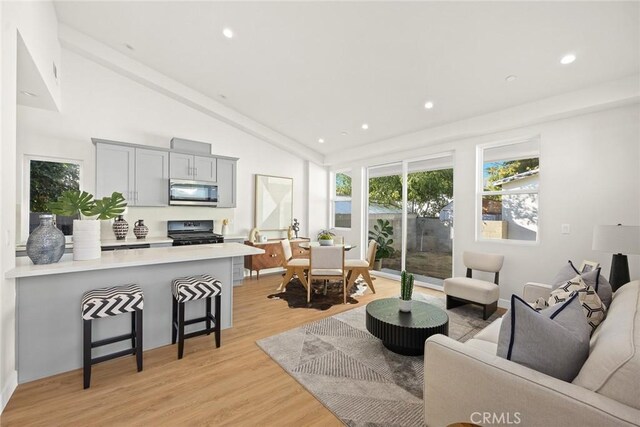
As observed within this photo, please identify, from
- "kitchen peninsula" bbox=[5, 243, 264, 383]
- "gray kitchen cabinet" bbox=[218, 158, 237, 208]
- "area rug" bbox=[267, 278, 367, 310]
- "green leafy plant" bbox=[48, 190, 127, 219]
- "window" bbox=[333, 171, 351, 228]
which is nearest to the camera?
"kitchen peninsula" bbox=[5, 243, 264, 383]

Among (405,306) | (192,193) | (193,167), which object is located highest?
(193,167)

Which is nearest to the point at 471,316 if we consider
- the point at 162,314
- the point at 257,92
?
the point at 162,314

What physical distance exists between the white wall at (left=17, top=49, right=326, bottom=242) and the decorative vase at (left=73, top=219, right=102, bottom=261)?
226cm

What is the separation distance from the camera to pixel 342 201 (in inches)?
269

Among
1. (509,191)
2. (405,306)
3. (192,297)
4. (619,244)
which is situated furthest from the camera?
(509,191)

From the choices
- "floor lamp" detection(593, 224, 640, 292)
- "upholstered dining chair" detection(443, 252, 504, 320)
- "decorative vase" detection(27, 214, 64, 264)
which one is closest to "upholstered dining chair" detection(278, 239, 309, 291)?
"upholstered dining chair" detection(443, 252, 504, 320)

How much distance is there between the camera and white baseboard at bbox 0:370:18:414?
1.78 m

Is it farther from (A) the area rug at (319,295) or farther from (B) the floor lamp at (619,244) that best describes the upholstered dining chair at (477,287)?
(A) the area rug at (319,295)

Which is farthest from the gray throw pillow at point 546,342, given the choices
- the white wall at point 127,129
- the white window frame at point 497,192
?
the white wall at point 127,129

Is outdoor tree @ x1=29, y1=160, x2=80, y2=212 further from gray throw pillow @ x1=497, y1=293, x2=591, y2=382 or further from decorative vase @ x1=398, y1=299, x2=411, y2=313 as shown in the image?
gray throw pillow @ x1=497, y1=293, x2=591, y2=382

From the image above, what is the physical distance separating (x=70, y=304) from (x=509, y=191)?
17.3 feet

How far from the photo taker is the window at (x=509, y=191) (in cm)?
379

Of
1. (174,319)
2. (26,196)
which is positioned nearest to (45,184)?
(26,196)

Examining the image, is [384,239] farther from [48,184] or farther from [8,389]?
[48,184]
